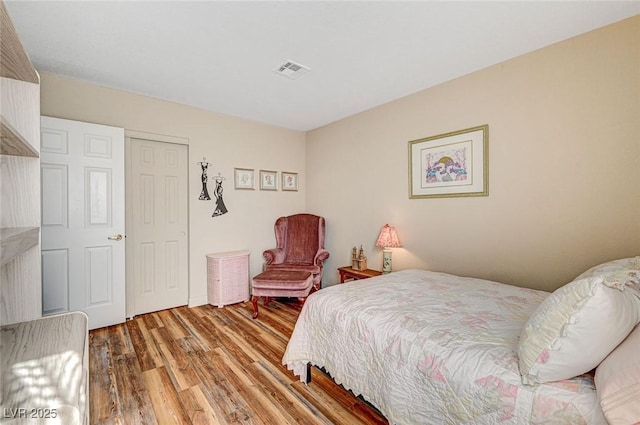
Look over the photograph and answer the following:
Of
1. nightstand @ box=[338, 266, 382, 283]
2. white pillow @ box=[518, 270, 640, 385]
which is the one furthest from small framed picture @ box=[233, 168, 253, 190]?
white pillow @ box=[518, 270, 640, 385]

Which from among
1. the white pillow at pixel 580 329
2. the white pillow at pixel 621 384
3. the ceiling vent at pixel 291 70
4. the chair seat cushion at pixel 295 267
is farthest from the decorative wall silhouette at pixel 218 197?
the white pillow at pixel 621 384

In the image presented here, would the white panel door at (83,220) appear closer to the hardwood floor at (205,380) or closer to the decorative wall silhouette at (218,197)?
the hardwood floor at (205,380)

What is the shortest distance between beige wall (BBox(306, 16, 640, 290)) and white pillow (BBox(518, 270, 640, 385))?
53.7 inches

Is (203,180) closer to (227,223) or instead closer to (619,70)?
(227,223)

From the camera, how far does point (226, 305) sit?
3594 millimetres

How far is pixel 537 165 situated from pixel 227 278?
344cm

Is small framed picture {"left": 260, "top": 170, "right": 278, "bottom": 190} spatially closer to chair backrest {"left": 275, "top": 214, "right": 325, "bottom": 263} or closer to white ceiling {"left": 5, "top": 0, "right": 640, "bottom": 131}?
chair backrest {"left": 275, "top": 214, "right": 325, "bottom": 263}

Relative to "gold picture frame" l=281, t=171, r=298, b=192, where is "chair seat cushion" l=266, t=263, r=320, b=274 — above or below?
below

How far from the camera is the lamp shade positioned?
3.20 meters

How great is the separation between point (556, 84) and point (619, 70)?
339mm

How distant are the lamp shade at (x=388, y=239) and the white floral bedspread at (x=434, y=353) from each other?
38.5 inches

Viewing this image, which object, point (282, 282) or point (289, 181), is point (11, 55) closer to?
point (282, 282)

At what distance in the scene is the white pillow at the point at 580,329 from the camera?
0.94 metres

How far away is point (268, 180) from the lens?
429 cm
